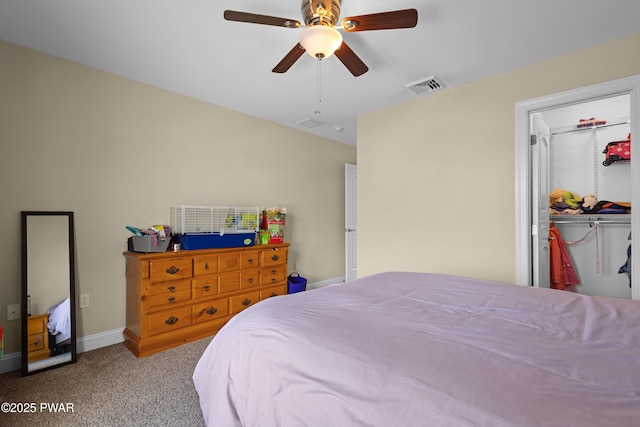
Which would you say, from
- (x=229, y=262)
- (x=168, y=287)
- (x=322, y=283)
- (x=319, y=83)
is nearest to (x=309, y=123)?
(x=319, y=83)

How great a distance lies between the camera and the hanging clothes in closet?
303 centimetres

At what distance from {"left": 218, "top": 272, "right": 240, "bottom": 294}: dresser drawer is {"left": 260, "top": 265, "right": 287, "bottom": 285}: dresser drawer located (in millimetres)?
303

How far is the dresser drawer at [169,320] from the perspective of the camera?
2502 mm

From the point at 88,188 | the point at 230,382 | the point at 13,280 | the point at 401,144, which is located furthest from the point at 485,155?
the point at 13,280

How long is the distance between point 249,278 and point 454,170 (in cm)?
236

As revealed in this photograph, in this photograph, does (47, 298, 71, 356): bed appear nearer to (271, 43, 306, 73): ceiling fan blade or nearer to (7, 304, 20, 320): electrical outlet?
(7, 304, 20, 320): electrical outlet

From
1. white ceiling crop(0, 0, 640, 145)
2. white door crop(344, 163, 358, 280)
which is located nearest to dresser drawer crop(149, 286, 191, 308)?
white ceiling crop(0, 0, 640, 145)

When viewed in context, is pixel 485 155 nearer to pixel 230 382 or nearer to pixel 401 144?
pixel 401 144

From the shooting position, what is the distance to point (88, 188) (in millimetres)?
2557

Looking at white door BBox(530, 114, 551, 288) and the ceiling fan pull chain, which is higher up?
the ceiling fan pull chain

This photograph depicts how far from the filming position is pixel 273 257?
11.1 feet

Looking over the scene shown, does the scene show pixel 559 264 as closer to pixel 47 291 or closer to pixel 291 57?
pixel 291 57

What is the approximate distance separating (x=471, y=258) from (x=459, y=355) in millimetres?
2230

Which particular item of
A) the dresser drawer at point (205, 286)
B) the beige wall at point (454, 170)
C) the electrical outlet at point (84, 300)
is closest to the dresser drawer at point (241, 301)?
the dresser drawer at point (205, 286)
